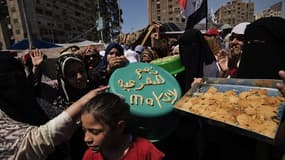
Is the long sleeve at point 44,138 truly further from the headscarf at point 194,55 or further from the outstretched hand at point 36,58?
the headscarf at point 194,55

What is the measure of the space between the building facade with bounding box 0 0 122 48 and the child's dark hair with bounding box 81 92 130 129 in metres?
43.9

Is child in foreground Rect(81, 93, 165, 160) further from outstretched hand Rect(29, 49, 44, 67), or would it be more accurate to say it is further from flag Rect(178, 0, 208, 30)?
flag Rect(178, 0, 208, 30)

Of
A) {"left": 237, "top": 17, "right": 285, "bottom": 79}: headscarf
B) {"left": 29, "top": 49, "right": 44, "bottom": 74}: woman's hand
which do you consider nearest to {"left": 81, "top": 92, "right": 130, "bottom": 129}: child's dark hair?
{"left": 237, "top": 17, "right": 285, "bottom": 79}: headscarf

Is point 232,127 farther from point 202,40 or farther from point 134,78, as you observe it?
point 202,40

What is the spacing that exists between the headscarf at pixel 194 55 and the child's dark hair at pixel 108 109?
1.17 m

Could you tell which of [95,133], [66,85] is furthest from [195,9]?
[95,133]

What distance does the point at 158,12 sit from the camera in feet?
360

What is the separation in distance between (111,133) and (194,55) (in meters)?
1.53

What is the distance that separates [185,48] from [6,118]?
1983mm

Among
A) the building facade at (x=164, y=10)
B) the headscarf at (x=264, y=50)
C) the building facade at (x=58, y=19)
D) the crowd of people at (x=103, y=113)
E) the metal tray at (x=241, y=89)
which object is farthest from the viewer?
the building facade at (x=164, y=10)

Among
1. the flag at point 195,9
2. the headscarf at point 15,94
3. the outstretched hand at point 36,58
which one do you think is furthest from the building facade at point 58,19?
the headscarf at point 15,94

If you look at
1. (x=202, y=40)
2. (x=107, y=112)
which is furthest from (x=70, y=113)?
(x=202, y=40)

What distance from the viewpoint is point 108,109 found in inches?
60.1

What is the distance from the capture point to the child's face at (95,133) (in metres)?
1.48
